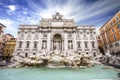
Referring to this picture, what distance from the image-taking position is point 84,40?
2441 centimetres

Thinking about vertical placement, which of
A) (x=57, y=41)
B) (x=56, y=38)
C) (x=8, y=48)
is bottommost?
(x=8, y=48)

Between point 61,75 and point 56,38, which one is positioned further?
point 56,38

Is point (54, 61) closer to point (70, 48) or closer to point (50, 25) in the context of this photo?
point (70, 48)

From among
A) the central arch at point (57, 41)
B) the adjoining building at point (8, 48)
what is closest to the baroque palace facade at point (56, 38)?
the central arch at point (57, 41)

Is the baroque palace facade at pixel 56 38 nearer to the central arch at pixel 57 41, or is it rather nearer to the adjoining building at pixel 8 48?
the central arch at pixel 57 41

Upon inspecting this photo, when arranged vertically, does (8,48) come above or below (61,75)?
above

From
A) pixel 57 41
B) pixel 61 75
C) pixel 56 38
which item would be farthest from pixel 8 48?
pixel 61 75

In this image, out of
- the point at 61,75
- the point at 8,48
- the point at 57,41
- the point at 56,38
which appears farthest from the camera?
the point at 8,48

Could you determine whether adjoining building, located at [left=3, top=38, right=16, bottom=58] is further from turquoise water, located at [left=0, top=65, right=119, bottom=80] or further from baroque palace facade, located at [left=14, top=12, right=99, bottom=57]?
turquoise water, located at [left=0, top=65, right=119, bottom=80]

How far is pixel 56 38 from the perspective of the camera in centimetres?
2566

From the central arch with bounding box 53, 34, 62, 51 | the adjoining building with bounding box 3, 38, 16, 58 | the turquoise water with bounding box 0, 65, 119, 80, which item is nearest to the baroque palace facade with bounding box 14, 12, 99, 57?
the central arch with bounding box 53, 34, 62, 51

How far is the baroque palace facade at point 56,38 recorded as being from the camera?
917 inches

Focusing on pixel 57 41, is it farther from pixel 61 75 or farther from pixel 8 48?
pixel 8 48

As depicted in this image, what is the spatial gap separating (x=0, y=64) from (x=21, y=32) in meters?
13.3
